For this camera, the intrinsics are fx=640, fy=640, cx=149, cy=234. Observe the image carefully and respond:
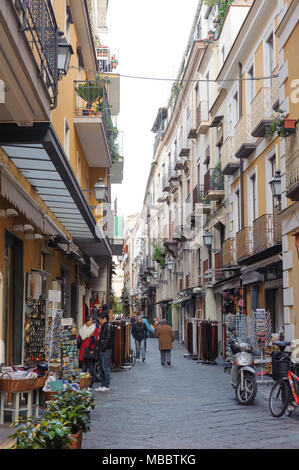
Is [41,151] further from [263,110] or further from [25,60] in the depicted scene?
[263,110]

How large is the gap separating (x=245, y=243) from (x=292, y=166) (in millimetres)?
8125

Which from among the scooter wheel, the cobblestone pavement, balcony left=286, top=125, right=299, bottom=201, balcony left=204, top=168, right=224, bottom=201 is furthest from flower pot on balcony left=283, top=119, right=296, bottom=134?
balcony left=204, top=168, right=224, bottom=201

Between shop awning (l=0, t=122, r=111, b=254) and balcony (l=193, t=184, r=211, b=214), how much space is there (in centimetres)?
1374

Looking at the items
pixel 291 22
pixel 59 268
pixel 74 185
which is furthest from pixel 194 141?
pixel 74 185

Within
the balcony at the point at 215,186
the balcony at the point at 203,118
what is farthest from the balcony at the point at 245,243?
the balcony at the point at 203,118

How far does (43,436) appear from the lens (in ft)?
17.0

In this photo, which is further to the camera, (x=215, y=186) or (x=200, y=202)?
(x=200, y=202)

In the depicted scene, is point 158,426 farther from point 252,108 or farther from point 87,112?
point 252,108

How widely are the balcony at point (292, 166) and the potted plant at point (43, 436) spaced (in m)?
7.29

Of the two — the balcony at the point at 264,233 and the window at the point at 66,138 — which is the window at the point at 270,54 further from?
the window at the point at 66,138

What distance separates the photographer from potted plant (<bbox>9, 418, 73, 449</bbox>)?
16.5ft

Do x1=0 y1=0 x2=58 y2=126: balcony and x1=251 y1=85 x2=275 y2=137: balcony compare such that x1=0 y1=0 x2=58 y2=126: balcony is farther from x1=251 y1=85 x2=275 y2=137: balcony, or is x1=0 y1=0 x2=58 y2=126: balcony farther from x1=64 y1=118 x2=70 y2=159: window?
x1=251 y1=85 x2=275 y2=137: balcony

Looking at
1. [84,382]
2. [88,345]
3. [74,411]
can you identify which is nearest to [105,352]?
[88,345]

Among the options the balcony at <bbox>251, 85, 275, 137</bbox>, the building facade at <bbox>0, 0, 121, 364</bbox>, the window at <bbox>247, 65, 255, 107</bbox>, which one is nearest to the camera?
the building facade at <bbox>0, 0, 121, 364</bbox>
